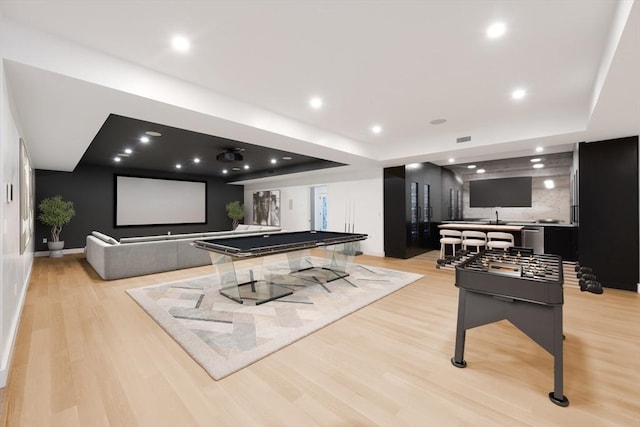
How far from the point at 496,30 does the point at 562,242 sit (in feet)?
20.6

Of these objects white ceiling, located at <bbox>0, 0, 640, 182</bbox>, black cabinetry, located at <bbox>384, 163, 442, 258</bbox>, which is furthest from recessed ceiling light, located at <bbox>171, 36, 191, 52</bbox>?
black cabinetry, located at <bbox>384, 163, 442, 258</bbox>

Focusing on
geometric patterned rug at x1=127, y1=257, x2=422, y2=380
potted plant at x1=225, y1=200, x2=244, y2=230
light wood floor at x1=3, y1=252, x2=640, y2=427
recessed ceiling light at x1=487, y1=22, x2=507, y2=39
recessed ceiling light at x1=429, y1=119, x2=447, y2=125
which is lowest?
light wood floor at x1=3, y1=252, x2=640, y2=427

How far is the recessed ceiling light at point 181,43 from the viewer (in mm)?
2375

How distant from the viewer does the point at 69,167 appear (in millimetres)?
7148

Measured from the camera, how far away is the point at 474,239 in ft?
20.7

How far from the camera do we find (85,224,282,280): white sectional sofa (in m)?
4.76

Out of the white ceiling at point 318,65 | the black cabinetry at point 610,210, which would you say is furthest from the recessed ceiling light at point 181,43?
the black cabinetry at point 610,210

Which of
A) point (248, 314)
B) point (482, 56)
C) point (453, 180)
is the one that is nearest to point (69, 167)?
point (248, 314)

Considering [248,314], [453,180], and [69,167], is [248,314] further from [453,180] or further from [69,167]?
[453,180]

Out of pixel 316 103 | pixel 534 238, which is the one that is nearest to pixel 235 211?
pixel 316 103

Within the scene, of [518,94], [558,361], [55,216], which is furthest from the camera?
[55,216]

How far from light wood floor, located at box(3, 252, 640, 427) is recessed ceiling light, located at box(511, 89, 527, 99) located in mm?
2772

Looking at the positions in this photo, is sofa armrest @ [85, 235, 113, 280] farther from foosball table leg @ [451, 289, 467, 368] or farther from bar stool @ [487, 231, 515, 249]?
bar stool @ [487, 231, 515, 249]

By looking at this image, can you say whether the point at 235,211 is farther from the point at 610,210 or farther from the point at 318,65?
the point at 610,210
